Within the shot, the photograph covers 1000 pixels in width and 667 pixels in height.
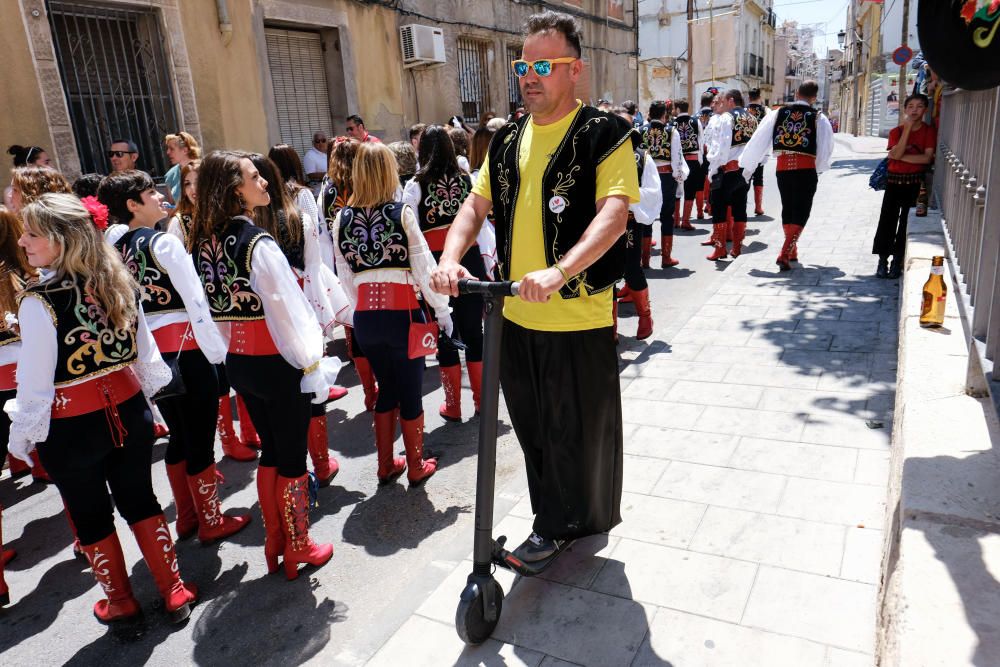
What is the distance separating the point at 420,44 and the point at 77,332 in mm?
11188

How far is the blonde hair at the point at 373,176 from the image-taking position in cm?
369

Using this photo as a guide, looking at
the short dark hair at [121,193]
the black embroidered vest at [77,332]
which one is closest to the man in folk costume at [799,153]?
the short dark hair at [121,193]

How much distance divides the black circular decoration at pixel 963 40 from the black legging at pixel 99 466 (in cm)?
326

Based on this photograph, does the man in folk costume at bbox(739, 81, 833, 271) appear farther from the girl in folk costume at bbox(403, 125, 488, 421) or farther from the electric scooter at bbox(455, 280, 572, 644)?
the electric scooter at bbox(455, 280, 572, 644)

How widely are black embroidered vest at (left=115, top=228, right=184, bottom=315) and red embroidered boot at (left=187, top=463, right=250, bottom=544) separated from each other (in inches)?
33.0

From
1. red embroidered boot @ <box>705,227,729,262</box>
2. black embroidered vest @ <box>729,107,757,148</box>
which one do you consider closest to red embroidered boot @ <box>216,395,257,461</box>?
red embroidered boot @ <box>705,227,729,262</box>

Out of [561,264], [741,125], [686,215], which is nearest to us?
[561,264]

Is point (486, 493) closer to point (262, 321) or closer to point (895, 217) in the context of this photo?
point (262, 321)

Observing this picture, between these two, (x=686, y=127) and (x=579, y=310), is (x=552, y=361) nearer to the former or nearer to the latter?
(x=579, y=310)

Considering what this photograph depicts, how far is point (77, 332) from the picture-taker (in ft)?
8.86

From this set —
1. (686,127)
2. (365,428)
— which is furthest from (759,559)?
(686,127)

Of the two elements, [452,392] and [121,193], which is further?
[452,392]

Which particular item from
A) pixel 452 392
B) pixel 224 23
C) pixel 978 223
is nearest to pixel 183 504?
pixel 452 392

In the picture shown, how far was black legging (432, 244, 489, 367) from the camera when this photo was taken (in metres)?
4.94
